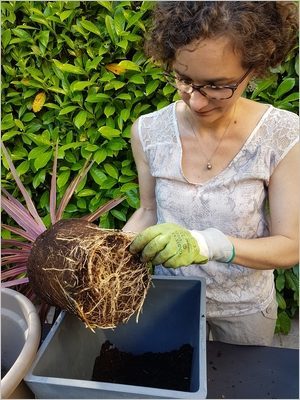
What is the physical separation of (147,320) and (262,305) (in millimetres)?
393

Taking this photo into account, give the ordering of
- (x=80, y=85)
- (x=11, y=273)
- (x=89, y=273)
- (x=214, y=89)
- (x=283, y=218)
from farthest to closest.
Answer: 1. (x=80, y=85)
2. (x=11, y=273)
3. (x=283, y=218)
4. (x=214, y=89)
5. (x=89, y=273)

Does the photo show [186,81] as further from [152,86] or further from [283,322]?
[283,322]

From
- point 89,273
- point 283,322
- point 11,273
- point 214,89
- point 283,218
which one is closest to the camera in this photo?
point 89,273

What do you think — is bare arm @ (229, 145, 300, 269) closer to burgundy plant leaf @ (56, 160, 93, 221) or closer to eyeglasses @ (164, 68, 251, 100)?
eyeglasses @ (164, 68, 251, 100)

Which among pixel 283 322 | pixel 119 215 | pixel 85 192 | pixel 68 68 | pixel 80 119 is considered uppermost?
pixel 68 68

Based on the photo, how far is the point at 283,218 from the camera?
1085 mm

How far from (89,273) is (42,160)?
117cm

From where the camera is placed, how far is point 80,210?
2027 millimetres

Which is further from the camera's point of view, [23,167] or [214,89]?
[23,167]

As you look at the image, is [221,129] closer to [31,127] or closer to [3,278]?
[3,278]

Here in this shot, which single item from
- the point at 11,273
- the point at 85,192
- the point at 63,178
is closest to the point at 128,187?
the point at 85,192

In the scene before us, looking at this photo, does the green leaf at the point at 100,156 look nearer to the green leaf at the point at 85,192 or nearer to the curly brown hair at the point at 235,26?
the green leaf at the point at 85,192

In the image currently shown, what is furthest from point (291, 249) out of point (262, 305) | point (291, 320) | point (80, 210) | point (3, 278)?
point (291, 320)

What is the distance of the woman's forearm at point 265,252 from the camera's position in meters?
1.02
